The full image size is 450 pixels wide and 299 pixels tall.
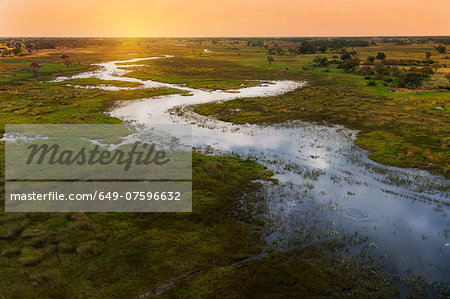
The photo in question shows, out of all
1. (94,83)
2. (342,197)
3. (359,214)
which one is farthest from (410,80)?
(94,83)

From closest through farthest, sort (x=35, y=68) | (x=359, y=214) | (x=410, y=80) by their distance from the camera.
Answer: (x=359, y=214)
(x=410, y=80)
(x=35, y=68)

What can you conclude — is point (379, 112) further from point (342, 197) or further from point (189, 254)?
point (189, 254)

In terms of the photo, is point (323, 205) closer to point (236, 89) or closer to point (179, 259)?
point (179, 259)

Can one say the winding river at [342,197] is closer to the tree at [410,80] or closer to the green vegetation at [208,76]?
the green vegetation at [208,76]

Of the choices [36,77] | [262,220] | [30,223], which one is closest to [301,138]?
[262,220]

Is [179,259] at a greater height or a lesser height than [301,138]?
lesser

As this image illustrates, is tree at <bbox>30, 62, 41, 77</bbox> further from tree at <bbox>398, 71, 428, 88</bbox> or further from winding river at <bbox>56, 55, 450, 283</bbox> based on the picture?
tree at <bbox>398, 71, 428, 88</bbox>

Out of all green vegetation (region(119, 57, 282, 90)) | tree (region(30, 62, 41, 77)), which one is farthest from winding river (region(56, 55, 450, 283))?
tree (region(30, 62, 41, 77))

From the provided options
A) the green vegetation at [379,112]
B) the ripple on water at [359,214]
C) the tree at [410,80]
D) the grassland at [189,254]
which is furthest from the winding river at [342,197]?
the tree at [410,80]
